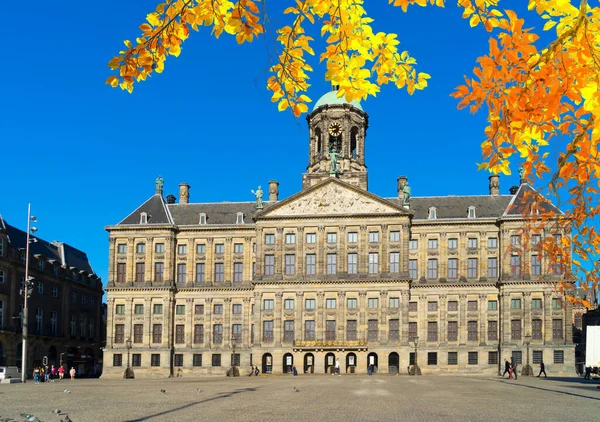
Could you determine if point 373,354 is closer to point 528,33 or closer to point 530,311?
point 530,311

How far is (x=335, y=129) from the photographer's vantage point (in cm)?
8669

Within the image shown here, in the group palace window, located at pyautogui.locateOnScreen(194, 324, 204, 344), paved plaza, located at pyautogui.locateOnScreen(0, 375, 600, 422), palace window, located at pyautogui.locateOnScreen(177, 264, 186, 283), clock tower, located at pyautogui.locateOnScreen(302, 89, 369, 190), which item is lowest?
palace window, located at pyautogui.locateOnScreen(194, 324, 204, 344)

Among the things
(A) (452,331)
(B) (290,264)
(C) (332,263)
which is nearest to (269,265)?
(B) (290,264)

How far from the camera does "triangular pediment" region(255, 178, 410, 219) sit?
79188 mm

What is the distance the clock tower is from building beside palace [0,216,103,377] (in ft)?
106

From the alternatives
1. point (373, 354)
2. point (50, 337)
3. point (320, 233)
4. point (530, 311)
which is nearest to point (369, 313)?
point (373, 354)

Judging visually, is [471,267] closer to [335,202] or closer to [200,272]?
[335,202]

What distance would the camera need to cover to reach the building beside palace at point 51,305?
75.2 metres

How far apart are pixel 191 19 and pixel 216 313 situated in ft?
258

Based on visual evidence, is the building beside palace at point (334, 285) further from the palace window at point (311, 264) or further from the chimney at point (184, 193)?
the chimney at point (184, 193)

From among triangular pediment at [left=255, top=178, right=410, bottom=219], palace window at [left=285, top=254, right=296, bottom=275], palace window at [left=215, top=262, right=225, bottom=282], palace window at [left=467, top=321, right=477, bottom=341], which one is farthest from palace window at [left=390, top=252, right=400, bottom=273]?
palace window at [left=215, top=262, right=225, bottom=282]

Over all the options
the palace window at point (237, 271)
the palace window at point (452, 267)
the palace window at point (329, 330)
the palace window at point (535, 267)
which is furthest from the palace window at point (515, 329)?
the palace window at point (237, 271)

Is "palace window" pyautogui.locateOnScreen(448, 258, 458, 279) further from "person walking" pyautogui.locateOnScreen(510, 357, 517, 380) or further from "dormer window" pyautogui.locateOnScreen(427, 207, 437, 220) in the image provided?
"person walking" pyautogui.locateOnScreen(510, 357, 517, 380)

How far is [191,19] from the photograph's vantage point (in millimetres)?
7684
